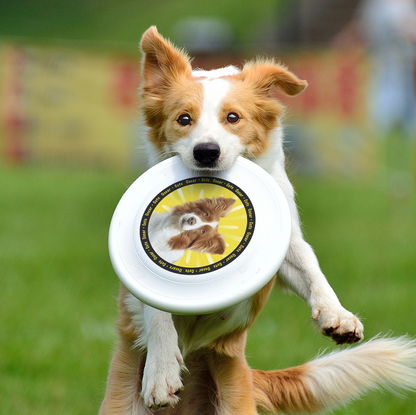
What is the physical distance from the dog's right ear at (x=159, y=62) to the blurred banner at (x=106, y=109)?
12.6 meters

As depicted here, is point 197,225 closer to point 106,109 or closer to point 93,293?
point 93,293

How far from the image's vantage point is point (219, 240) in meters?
3.16

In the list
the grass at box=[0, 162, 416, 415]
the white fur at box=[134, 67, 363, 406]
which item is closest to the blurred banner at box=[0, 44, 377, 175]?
the grass at box=[0, 162, 416, 415]

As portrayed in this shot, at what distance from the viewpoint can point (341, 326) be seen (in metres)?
3.05

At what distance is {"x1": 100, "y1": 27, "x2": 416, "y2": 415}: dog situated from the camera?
3352mm

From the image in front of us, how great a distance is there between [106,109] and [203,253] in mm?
15125

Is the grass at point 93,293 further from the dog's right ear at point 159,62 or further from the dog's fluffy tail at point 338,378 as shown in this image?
the dog's right ear at point 159,62

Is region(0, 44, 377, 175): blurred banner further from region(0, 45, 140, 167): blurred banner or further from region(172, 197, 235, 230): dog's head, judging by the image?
A: region(172, 197, 235, 230): dog's head

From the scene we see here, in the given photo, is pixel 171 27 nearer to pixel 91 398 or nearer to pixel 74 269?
pixel 74 269

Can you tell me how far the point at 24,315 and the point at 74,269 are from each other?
1.67 m

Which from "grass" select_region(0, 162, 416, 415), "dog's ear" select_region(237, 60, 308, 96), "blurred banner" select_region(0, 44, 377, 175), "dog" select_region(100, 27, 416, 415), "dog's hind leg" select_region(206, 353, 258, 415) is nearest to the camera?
"dog" select_region(100, 27, 416, 415)

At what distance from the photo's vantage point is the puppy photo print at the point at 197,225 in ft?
10.2

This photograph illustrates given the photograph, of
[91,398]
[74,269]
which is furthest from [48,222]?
[91,398]

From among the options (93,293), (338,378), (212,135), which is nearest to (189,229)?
(212,135)
